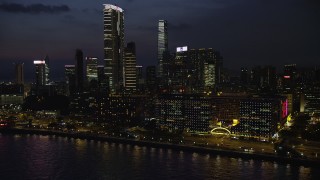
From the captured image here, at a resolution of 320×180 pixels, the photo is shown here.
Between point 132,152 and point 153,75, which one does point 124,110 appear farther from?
point 153,75

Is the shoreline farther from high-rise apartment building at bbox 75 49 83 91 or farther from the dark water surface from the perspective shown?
high-rise apartment building at bbox 75 49 83 91

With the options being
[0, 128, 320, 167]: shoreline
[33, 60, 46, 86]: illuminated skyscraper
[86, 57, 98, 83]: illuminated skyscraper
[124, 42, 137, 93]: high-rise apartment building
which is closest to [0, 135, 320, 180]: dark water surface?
[0, 128, 320, 167]: shoreline

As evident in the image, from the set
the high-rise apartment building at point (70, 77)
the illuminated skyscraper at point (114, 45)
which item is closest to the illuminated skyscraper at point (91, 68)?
the high-rise apartment building at point (70, 77)

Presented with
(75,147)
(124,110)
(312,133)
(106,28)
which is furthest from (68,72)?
(312,133)

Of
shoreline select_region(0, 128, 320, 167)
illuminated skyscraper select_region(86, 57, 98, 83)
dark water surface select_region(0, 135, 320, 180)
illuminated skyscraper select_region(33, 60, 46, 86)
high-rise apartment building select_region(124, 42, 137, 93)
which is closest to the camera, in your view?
dark water surface select_region(0, 135, 320, 180)

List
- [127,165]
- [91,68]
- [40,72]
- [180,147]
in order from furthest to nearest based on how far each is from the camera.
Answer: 1. [40,72]
2. [91,68]
3. [180,147]
4. [127,165]

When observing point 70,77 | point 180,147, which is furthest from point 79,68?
point 180,147

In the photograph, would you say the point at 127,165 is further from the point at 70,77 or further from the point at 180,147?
the point at 70,77
